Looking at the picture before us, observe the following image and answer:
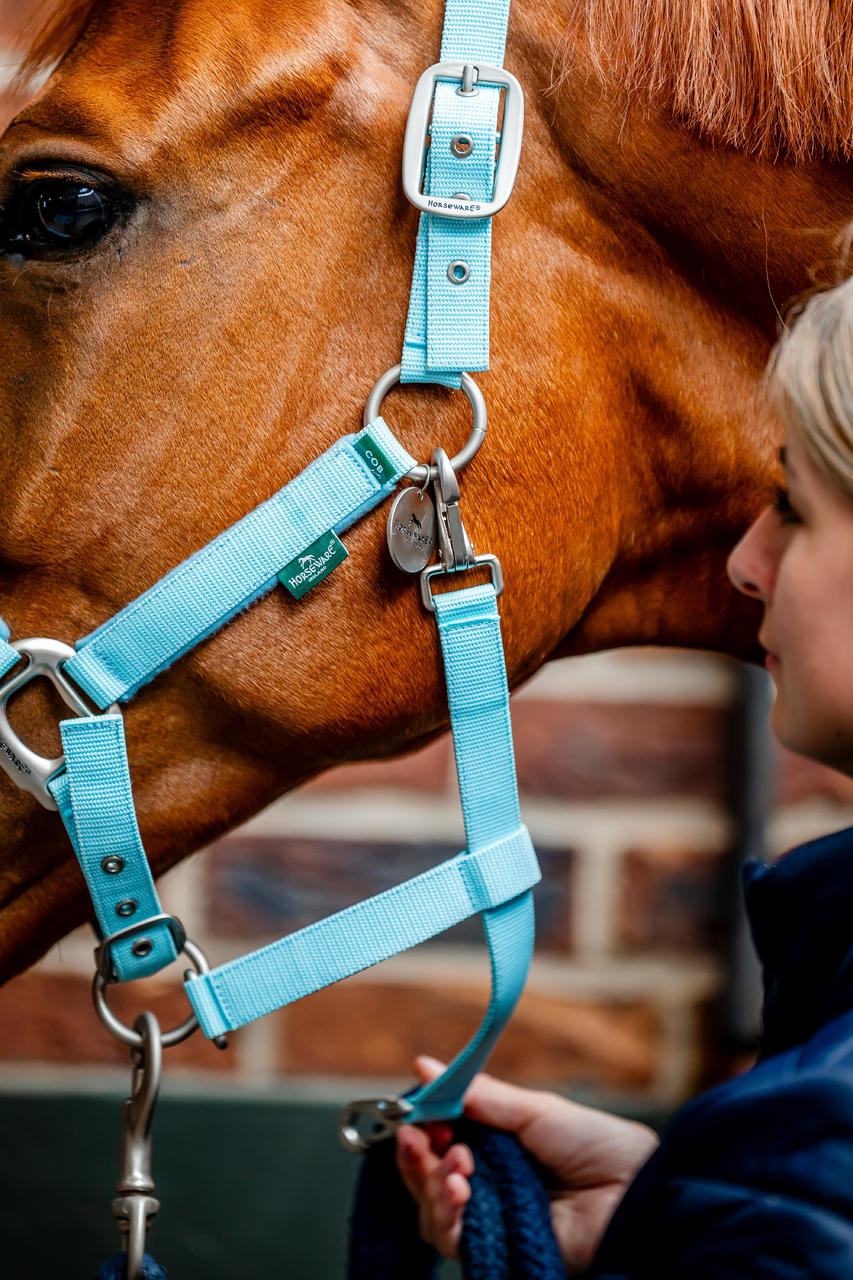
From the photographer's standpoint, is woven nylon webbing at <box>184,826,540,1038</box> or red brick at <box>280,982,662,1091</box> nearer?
woven nylon webbing at <box>184,826,540,1038</box>

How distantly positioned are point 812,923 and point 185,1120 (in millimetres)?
569

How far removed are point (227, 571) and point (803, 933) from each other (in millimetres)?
248

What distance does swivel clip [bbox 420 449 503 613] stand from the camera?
0.43 m

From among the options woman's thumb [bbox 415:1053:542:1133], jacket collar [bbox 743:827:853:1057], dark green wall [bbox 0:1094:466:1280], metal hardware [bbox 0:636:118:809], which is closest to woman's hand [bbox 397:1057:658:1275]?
woman's thumb [bbox 415:1053:542:1133]

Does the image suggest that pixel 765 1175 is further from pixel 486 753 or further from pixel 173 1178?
pixel 173 1178

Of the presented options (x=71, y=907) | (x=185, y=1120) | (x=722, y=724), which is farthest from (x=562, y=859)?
(x=71, y=907)

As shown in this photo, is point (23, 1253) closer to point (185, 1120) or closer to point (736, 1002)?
point (185, 1120)

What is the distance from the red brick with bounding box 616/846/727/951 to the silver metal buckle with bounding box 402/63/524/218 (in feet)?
1.78

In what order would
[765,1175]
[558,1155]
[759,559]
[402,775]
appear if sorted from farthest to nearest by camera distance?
[402,775] → [558,1155] → [759,559] → [765,1175]

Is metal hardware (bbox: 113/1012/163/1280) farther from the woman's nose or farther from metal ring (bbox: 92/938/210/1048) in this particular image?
the woman's nose

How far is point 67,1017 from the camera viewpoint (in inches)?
33.1

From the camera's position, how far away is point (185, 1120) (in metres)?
0.83

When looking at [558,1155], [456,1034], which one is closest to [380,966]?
[456,1034]

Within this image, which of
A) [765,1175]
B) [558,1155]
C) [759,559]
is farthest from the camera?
[558,1155]
